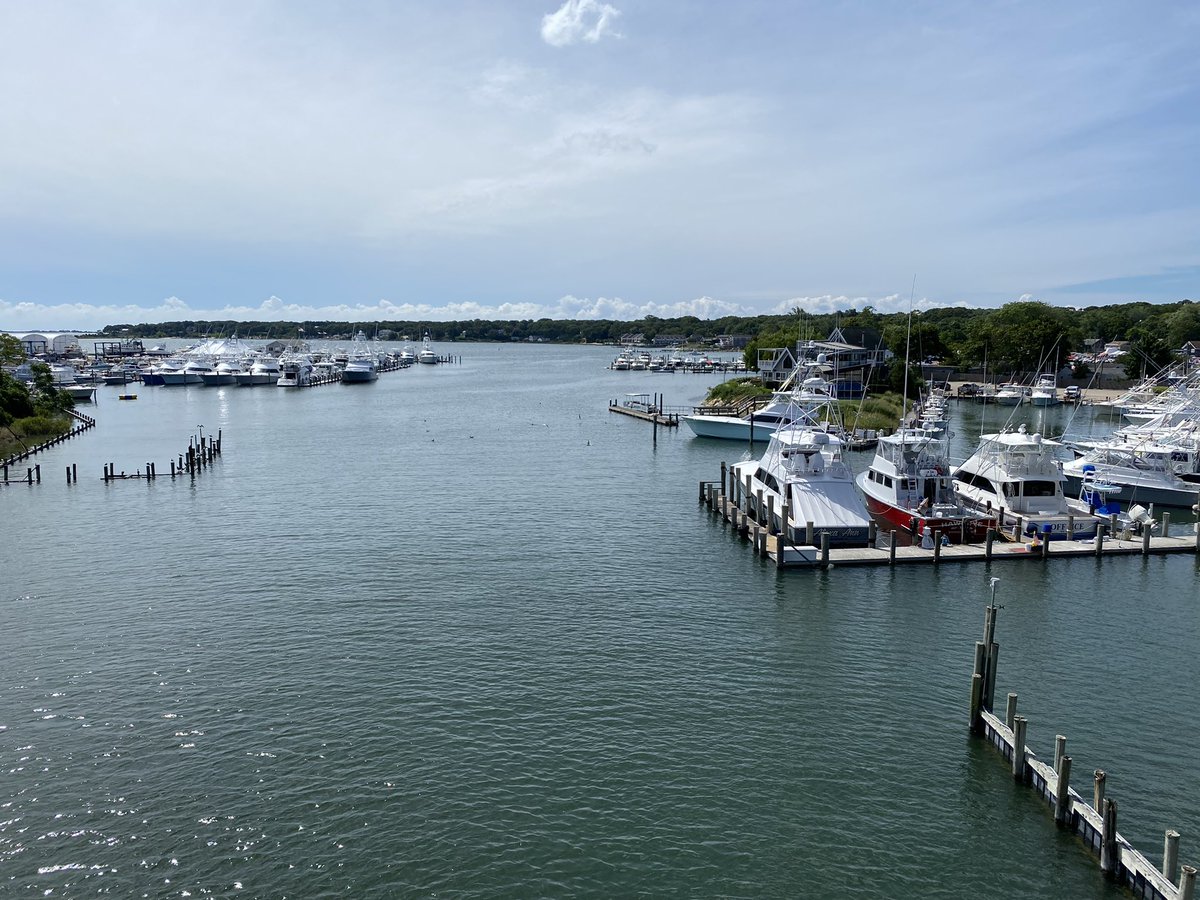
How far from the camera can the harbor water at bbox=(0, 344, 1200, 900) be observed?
19.0 m

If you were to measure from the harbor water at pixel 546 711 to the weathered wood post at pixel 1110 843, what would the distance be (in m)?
0.34

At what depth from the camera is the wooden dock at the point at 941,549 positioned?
3975cm

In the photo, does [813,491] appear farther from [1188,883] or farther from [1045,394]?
[1045,394]

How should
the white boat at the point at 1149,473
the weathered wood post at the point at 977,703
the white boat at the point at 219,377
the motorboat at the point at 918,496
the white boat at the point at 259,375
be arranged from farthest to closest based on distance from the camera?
the white boat at the point at 219,377, the white boat at the point at 259,375, the white boat at the point at 1149,473, the motorboat at the point at 918,496, the weathered wood post at the point at 977,703

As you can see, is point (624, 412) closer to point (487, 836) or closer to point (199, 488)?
point (199, 488)

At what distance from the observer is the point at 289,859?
61.8ft

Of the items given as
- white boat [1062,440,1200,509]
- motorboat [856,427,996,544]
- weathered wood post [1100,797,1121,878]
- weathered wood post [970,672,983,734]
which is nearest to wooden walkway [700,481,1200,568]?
motorboat [856,427,996,544]

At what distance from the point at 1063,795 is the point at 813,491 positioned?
81.3 ft

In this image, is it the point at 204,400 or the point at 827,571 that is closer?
the point at 827,571

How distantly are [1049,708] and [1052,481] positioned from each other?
2390 cm

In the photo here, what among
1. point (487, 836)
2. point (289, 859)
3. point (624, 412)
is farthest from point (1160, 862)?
point (624, 412)

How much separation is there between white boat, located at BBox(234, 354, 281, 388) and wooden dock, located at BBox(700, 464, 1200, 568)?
14900 cm

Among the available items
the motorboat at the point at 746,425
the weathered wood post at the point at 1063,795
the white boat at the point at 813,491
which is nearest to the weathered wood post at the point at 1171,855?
the weathered wood post at the point at 1063,795

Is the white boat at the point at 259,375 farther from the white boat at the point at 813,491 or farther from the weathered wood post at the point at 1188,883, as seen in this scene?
the weathered wood post at the point at 1188,883
